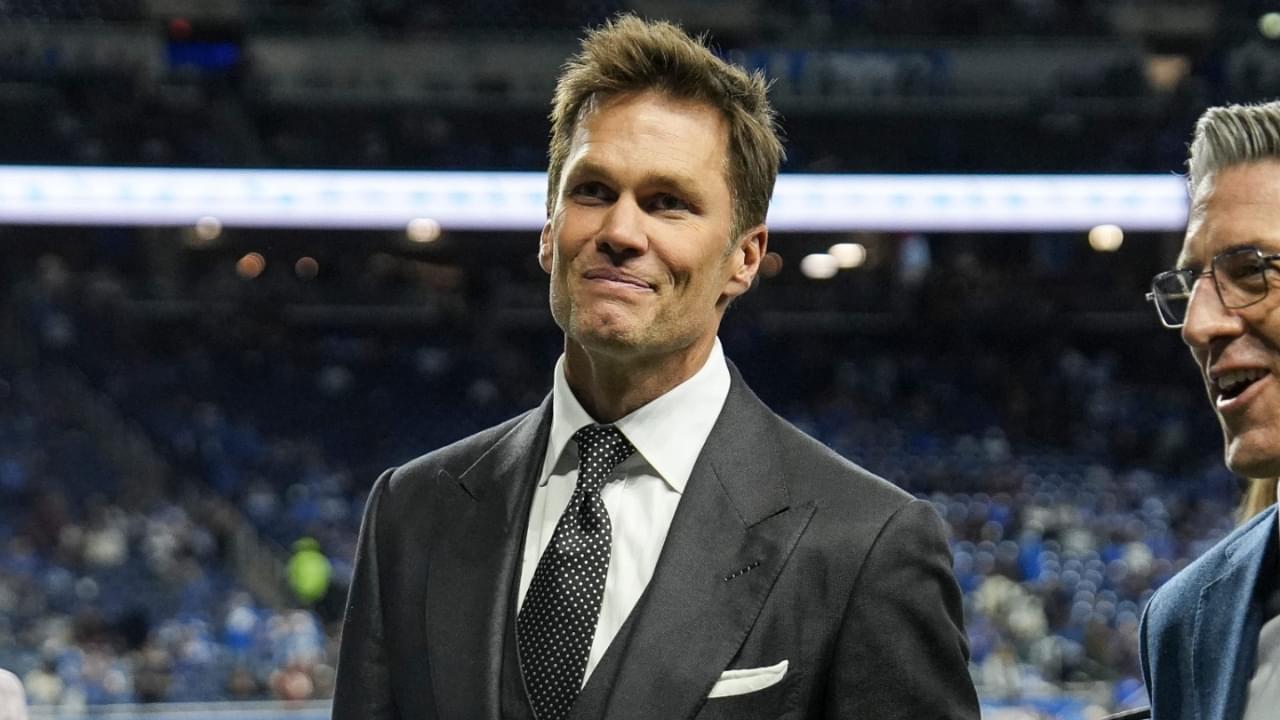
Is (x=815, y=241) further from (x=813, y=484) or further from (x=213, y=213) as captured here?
(x=813, y=484)

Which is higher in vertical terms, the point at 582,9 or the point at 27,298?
the point at 582,9

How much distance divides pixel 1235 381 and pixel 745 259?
446mm

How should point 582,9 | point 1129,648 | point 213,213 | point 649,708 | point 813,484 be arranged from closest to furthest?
point 649,708 → point 813,484 → point 1129,648 → point 213,213 → point 582,9

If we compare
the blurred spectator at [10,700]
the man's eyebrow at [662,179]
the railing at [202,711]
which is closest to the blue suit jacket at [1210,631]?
the man's eyebrow at [662,179]

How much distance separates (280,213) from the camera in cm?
1254

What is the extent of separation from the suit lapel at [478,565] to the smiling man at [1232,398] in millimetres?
613

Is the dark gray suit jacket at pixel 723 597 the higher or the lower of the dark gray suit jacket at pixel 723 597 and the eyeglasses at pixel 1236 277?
the lower

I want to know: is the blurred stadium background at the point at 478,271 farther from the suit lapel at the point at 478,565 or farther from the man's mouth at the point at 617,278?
the man's mouth at the point at 617,278

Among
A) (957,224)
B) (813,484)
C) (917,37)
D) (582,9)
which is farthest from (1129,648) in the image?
(813,484)

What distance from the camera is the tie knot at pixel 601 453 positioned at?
145 centimetres

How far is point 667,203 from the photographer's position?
55.7 inches

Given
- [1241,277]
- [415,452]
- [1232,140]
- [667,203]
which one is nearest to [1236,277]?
[1241,277]

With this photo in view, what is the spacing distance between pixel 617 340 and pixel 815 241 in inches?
481

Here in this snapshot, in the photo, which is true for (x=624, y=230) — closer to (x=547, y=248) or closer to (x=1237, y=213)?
(x=547, y=248)
